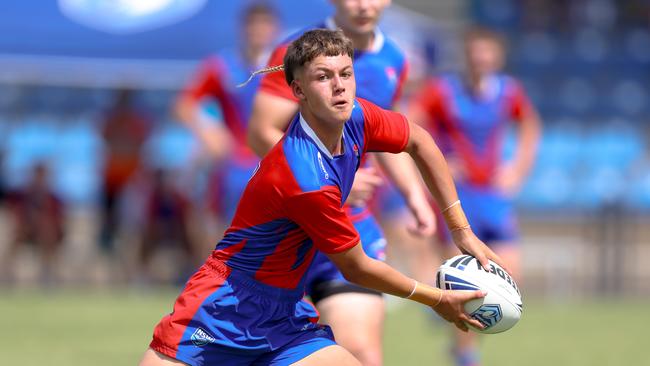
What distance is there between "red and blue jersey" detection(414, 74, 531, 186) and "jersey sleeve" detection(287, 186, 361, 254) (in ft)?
15.1

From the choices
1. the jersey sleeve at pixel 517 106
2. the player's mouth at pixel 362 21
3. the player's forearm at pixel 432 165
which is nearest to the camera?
the player's forearm at pixel 432 165

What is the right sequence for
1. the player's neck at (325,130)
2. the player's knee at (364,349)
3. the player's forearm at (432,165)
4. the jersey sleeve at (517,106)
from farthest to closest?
the jersey sleeve at (517,106) → the player's knee at (364,349) → the player's forearm at (432,165) → the player's neck at (325,130)

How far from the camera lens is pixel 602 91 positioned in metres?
21.1

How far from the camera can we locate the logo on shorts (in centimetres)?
451

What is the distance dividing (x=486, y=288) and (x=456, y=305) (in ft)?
0.42

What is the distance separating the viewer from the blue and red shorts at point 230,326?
4520 millimetres

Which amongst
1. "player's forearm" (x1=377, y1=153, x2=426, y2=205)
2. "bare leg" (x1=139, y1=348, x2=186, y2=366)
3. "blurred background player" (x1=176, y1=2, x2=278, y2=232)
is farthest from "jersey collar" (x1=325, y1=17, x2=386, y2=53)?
"blurred background player" (x1=176, y1=2, x2=278, y2=232)

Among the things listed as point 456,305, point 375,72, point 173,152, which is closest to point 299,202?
point 456,305

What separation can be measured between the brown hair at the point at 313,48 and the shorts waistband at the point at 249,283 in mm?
725

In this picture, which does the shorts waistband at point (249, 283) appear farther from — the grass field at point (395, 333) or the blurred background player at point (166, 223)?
the blurred background player at point (166, 223)

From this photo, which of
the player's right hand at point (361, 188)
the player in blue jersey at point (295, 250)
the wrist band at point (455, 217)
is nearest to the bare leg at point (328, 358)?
the player in blue jersey at point (295, 250)

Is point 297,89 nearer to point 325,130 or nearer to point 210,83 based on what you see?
point 325,130

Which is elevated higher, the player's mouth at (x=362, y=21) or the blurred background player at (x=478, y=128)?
the blurred background player at (x=478, y=128)

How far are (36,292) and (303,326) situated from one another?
10230mm
